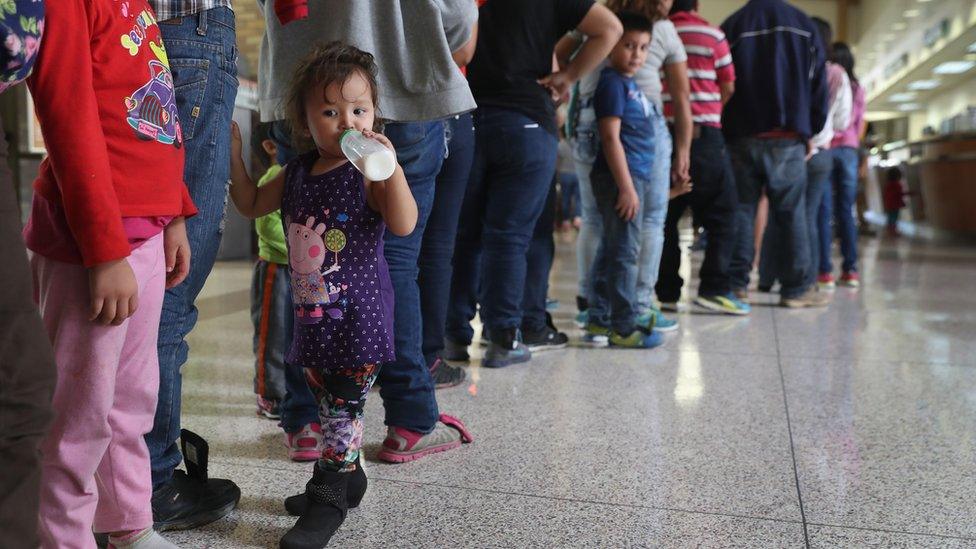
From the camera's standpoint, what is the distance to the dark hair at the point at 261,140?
1.88m

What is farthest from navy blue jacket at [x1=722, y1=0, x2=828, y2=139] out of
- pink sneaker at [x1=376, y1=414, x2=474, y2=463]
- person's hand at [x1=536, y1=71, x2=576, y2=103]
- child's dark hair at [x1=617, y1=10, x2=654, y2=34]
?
pink sneaker at [x1=376, y1=414, x2=474, y2=463]

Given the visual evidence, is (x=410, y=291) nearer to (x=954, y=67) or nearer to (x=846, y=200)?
(x=846, y=200)

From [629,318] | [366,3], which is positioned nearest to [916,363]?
[629,318]

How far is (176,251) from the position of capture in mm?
1328

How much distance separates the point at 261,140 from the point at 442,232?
1.91 ft

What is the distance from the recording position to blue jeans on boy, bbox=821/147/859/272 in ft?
18.9

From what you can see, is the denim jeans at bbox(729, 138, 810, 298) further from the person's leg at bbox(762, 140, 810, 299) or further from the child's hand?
the child's hand

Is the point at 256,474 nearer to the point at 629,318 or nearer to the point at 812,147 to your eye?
the point at 629,318

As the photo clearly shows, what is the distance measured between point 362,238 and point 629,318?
2.05 metres

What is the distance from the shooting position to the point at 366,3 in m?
1.71

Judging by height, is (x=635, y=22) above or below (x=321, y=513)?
above

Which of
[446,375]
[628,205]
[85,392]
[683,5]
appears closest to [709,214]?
[683,5]

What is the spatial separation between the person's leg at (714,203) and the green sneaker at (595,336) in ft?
3.48

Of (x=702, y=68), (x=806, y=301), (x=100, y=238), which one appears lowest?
(x=806, y=301)
